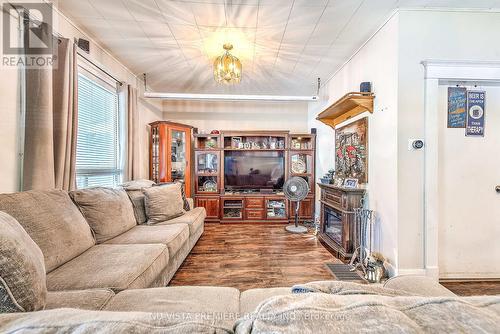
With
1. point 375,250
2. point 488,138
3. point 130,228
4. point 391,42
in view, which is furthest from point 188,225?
point 488,138

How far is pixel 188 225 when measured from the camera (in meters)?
2.64

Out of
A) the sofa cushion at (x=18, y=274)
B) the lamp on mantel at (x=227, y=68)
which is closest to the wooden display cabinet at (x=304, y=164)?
the lamp on mantel at (x=227, y=68)

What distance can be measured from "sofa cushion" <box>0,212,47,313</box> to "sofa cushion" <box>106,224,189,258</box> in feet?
3.42

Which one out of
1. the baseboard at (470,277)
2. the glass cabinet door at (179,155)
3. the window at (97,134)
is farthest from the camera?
the glass cabinet door at (179,155)

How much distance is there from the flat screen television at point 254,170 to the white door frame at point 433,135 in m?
2.67

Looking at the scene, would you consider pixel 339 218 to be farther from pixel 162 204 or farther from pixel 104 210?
pixel 104 210

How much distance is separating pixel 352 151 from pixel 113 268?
2.85 meters

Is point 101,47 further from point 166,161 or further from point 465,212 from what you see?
point 465,212

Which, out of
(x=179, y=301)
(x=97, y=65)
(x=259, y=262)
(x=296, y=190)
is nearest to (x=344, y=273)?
(x=259, y=262)

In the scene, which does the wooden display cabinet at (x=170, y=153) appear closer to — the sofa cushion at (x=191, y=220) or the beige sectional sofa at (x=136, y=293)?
the sofa cushion at (x=191, y=220)

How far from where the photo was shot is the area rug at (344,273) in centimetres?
223

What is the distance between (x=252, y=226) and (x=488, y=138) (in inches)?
132

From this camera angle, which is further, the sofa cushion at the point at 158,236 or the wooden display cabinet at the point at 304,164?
the wooden display cabinet at the point at 304,164

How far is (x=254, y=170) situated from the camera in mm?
4598
